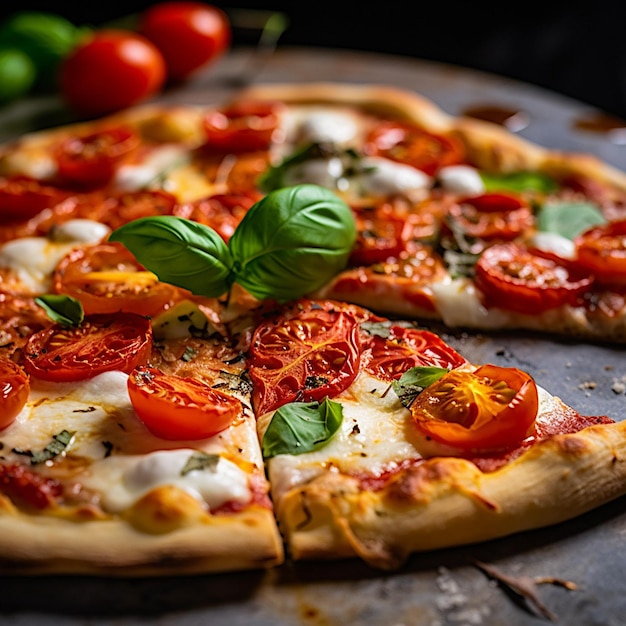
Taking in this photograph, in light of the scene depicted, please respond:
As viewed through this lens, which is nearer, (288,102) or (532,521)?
(532,521)

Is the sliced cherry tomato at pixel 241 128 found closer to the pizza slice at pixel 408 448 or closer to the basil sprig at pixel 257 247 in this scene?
the basil sprig at pixel 257 247

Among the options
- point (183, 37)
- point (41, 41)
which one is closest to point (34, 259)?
point (41, 41)

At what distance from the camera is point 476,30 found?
811cm

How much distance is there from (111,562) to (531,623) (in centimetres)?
123

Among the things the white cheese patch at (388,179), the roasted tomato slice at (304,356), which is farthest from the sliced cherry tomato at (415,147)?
the roasted tomato slice at (304,356)

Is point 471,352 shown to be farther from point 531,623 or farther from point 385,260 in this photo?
point 531,623

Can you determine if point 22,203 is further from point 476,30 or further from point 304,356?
point 476,30

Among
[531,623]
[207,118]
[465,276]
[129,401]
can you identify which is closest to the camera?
[531,623]

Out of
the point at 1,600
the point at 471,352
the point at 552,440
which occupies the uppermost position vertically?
the point at 552,440

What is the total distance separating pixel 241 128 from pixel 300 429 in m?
2.60

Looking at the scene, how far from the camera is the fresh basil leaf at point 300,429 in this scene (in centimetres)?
318

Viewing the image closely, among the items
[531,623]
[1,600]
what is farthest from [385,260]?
[1,600]

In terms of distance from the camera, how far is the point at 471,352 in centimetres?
391

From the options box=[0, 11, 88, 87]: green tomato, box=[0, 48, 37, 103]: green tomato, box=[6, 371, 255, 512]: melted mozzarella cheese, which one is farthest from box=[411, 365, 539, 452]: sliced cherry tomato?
box=[0, 11, 88, 87]: green tomato
